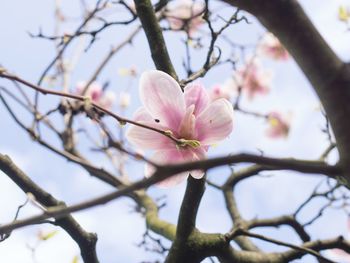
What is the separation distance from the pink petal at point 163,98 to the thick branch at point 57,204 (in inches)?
13.8

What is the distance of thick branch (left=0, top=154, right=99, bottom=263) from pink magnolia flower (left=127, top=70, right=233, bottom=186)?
0.30 metres

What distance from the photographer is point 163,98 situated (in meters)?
0.87

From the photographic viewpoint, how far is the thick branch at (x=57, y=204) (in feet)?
3.40

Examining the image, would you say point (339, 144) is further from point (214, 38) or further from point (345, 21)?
point (345, 21)

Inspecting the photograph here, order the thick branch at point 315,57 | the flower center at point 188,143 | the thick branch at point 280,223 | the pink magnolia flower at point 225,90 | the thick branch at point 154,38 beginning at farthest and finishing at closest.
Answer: the pink magnolia flower at point 225,90
the thick branch at point 280,223
the thick branch at point 154,38
the flower center at point 188,143
the thick branch at point 315,57

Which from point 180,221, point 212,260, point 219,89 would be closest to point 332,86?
point 180,221

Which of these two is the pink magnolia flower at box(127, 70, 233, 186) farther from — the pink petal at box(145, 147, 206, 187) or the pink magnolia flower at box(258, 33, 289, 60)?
the pink magnolia flower at box(258, 33, 289, 60)

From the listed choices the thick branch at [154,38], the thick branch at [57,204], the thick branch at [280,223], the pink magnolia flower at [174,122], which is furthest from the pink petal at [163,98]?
the thick branch at [280,223]

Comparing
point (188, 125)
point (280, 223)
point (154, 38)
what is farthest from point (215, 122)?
point (280, 223)

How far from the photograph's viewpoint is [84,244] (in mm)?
1133

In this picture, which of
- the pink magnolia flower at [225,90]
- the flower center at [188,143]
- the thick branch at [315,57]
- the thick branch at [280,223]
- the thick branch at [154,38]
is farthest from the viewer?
the pink magnolia flower at [225,90]

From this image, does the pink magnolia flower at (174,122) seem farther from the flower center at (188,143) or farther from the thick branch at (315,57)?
the thick branch at (315,57)

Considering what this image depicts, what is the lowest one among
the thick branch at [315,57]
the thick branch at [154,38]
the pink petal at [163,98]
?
the thick branch at [315,57]

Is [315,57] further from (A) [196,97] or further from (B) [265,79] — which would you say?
(B) [265,79]
